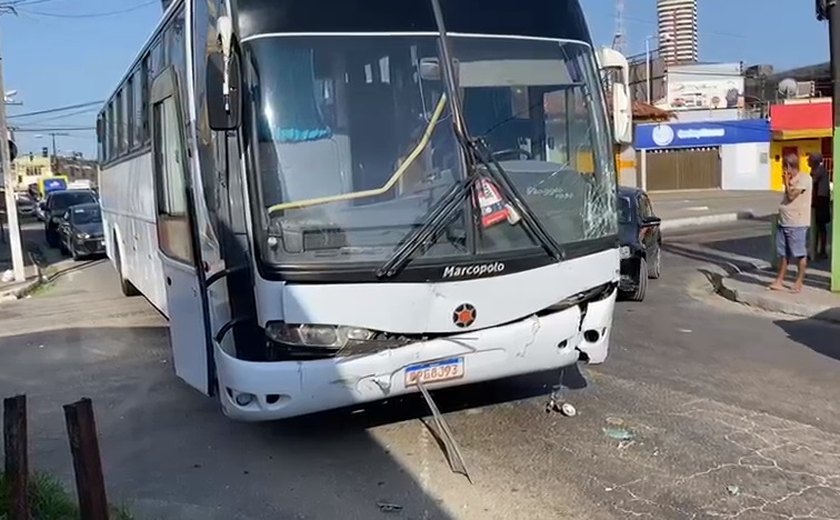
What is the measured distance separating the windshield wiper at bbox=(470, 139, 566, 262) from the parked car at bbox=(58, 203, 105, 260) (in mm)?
18511

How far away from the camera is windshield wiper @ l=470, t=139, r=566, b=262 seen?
18.1ft

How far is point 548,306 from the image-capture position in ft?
19.0

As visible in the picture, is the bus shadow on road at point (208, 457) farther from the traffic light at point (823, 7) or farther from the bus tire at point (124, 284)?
the traffic light at point (823, 7)

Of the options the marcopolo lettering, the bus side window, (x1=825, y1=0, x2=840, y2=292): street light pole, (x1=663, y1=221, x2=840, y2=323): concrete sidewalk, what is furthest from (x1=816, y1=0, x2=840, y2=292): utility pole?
the bus side window

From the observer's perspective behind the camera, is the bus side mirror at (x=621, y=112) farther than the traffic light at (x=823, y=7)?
No

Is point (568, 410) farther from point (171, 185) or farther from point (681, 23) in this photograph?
point (681, 23)

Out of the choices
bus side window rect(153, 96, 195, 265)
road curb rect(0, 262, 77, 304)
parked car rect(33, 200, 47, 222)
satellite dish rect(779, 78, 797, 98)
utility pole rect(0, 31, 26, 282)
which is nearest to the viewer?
bus side window rect(153, 96, 195, 265)

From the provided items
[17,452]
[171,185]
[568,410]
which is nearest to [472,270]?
[568,410]

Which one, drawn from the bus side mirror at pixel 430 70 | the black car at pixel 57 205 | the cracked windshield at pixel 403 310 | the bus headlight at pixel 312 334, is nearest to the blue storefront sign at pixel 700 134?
the black car at pixel 57 205

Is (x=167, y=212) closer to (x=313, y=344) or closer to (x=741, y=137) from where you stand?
(x=313, y=344)

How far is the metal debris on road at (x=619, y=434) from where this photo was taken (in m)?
6.05

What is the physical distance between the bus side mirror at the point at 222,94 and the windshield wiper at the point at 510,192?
1.50 meters

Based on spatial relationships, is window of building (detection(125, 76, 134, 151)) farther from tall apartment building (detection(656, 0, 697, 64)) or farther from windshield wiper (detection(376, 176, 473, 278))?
tall apartment building (detection(656, 0, 697, 64))

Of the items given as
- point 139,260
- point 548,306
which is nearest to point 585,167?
point 548,306
